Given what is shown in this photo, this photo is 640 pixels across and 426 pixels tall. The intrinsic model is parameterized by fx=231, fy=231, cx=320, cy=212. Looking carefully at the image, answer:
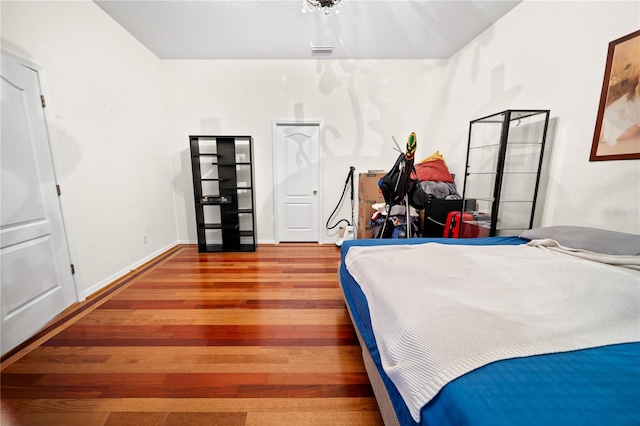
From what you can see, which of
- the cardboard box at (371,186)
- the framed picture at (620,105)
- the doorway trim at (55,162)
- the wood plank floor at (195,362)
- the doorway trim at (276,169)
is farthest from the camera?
the doorway trim at (276,169)

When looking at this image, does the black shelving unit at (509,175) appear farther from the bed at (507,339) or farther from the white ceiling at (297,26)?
the white ceiling at (297,26)

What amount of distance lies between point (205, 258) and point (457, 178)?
3862 mm

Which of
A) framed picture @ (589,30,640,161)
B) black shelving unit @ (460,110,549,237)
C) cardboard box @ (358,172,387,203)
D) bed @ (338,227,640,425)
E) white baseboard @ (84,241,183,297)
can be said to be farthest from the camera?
cardboard box @ (358,172,387,203)

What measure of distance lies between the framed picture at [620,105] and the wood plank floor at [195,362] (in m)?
2.34

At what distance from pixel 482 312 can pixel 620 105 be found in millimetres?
2051

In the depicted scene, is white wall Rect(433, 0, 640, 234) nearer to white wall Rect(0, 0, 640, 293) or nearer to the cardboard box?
white wall Rect(0, 0, 640, 293)

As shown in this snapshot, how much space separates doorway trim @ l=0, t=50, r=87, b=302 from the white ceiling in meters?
1.14

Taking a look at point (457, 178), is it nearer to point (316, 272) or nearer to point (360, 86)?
point (360, 86)

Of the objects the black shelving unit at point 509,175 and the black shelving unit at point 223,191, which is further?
the black shelving unit at point 223,191

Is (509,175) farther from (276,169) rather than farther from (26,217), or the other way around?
(26,217)

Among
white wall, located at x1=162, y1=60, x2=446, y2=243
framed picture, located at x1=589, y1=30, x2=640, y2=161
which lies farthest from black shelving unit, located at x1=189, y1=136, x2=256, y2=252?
framed picture, located at x1=589, y1=30, x2=640, y2=161

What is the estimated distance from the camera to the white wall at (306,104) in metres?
3.58

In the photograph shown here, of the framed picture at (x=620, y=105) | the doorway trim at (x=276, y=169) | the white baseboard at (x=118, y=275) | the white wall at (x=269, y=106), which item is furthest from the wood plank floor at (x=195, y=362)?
the framed picture at (x=620, y=105)

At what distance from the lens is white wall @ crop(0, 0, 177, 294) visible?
6.49 feet
